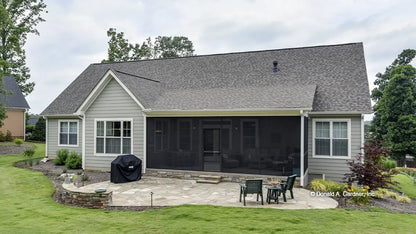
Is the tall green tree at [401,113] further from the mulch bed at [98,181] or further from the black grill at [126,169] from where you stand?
the black grill at [126,169]

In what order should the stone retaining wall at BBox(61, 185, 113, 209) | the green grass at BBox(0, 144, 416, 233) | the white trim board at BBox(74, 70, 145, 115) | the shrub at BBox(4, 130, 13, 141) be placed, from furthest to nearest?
1. the shrub at BBox(4, 130, 13, 141)
2. the white trim board at BBox(74, 70, 145, 115)
3. the stone retaining wall at BBox(61, 185, 113, 209)
4. the green grass at BBox(0, 144, 416, 233)

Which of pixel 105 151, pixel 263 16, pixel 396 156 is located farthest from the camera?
pixel 396 156

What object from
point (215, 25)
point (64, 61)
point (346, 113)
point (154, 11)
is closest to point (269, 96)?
point (346, 113)

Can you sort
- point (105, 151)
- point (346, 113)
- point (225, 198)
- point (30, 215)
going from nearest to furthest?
point (30, 215), point (225, 198), point (346, 113), point (105, 151)

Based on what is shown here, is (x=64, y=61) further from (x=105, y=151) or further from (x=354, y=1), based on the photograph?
(x=354, y=1)

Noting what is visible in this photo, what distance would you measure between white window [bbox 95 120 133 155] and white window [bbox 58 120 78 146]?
3476mm

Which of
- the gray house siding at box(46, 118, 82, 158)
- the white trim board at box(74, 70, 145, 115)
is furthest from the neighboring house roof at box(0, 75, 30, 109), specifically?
the white trim board at box(74, 70, 145, 115)

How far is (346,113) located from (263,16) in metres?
10.2

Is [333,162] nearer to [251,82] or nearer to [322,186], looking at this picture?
[322,186]

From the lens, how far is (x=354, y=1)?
572 inches

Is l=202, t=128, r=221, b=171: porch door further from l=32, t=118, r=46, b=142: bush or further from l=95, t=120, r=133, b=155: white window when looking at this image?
l=32, t=118, r=46, b=142: bush

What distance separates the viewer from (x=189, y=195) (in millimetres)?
9656

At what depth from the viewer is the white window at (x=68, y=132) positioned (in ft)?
55.0

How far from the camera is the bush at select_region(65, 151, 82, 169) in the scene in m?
14.8
